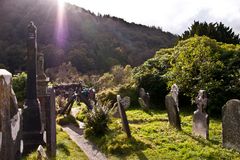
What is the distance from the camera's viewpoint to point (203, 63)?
1975 centimetres

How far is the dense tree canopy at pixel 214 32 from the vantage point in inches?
1180

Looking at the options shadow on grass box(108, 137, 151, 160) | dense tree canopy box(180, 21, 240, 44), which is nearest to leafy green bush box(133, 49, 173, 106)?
dense tree canopy box(180, 21, 240, 44)

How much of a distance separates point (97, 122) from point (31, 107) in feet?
9.25

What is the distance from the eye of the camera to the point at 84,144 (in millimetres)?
13086

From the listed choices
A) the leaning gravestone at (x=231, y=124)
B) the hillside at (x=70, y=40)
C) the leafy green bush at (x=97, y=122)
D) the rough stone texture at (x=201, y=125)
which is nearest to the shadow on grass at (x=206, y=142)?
the rough stone texture at (x=201, y=125)

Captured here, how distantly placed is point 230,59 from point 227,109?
381 inches

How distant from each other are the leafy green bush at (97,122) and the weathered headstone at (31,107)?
7.83 feet

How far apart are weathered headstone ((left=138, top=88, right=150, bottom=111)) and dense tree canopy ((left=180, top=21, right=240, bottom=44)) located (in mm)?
9906

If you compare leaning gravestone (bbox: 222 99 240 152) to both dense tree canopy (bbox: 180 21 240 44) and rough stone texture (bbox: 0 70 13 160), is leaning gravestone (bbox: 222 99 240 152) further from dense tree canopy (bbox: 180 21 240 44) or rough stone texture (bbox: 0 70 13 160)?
dense tree canopy (bbox: 180 21 240 44)

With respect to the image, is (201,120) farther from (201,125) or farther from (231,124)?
(231,124)

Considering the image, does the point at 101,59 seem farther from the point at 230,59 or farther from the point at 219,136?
the point at 219,136

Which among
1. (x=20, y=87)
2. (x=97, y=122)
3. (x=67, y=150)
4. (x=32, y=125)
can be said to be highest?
(x=20, y=87)

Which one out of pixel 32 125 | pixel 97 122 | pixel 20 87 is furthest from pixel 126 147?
pixel 20 87

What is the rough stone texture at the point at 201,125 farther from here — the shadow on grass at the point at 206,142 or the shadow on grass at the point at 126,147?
the shadow on grass at the point at 126,147
